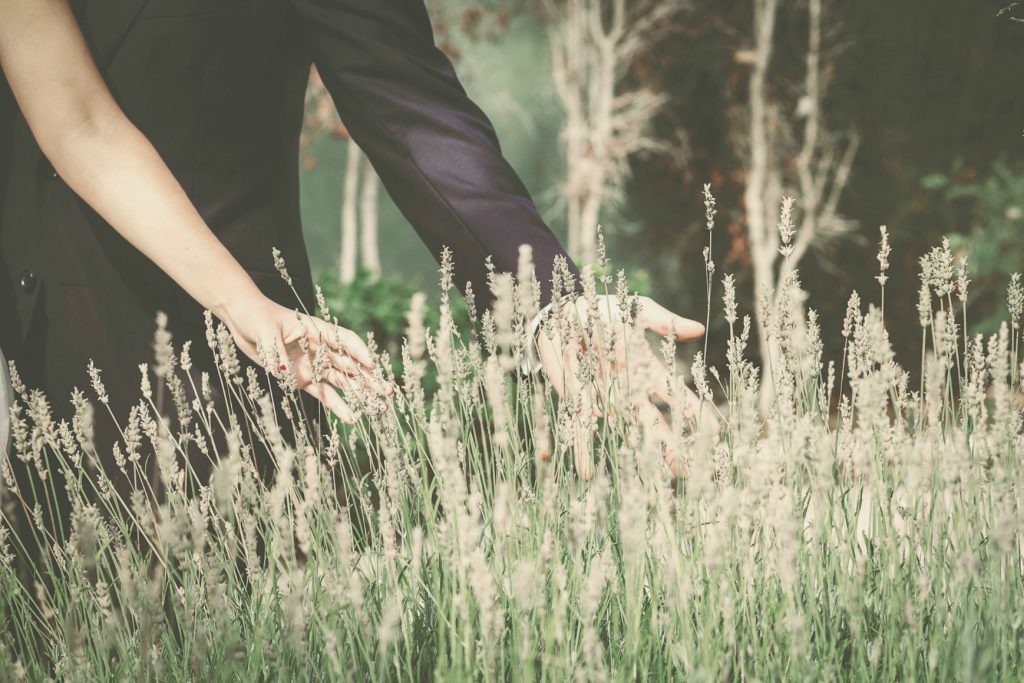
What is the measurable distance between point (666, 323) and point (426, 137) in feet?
2.02

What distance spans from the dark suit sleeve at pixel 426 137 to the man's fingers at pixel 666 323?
0.26 metres

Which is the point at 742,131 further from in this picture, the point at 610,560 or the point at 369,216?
the point at 610,560

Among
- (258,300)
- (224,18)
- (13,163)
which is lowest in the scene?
(258,300)

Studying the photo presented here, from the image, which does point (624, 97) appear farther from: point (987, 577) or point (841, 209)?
point (987, 577)

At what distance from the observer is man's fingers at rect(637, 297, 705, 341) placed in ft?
4.84

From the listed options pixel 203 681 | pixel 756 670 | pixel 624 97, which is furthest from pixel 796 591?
pixel 624 97

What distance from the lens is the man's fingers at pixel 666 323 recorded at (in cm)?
148

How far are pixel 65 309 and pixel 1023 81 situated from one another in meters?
9.22

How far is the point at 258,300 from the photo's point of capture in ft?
5.29

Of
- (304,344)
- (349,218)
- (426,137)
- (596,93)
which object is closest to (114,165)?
(304,344)

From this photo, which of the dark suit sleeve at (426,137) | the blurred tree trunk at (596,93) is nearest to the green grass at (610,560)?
the dark suit sleeve at (426,137)

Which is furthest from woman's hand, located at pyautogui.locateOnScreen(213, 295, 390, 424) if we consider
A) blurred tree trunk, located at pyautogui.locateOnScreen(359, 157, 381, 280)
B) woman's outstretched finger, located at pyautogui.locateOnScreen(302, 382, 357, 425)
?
blurred tree trunk, located at pyautogui.locateOnScreen(359, 157, 381, 280)

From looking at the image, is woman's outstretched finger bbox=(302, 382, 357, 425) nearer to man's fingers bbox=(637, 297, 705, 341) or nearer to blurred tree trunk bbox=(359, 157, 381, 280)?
man's fingers bbox=(637, 297, 705, 341)

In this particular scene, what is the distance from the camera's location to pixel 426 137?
1854 mm
